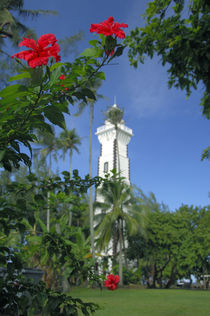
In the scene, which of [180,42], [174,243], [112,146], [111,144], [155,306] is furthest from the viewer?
[111,144]

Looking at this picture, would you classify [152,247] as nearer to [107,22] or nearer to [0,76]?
[0,76]

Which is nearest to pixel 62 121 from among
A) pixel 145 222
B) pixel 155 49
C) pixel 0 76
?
pixel 155 49

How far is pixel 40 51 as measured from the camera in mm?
930

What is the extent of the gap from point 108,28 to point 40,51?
0.92ft

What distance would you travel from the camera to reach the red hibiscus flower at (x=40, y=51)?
2.94ft

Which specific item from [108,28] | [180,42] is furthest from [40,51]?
[180,42]

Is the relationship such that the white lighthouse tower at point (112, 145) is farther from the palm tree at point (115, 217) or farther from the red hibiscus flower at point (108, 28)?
the red hibiscus flower at point (108, 28)

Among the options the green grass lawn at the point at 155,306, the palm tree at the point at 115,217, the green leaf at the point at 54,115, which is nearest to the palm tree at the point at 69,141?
the palm tree at the point at 115,217

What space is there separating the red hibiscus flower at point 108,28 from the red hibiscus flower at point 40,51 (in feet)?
0.55

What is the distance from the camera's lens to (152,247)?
21.5m

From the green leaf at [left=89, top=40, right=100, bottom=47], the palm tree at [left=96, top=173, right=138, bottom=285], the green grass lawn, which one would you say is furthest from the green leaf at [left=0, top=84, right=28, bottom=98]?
the palm tree at [left=96, top=173, right=138, bottom=285]

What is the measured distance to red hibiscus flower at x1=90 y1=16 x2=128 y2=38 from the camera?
0.98 metres

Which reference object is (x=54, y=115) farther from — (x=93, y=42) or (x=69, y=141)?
(x=69, y=141)

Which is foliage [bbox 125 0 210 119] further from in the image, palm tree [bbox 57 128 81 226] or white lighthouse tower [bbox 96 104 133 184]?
white lighthouse tower [bbox 96 104 133 184]
